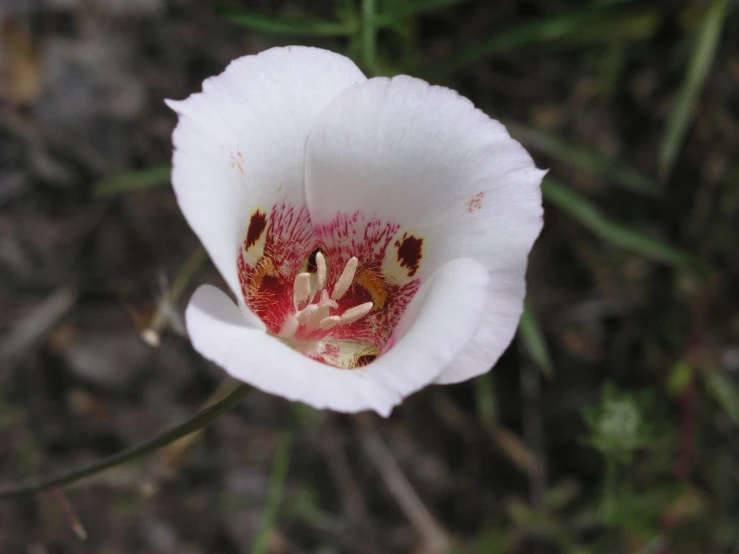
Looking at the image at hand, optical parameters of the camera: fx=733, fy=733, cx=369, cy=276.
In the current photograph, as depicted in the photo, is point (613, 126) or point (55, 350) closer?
point (55, 350)

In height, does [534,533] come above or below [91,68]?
below

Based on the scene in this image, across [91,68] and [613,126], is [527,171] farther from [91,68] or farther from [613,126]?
[91,68]

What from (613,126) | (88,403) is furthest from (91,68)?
(613,126)

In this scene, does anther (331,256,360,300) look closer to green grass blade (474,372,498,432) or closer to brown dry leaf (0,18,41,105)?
green grass blade (474,372,498,432)

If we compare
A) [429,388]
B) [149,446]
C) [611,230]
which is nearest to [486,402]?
[429,388]

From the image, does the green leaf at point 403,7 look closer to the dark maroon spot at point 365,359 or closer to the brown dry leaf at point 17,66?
the dark maroon spot at point 365,359

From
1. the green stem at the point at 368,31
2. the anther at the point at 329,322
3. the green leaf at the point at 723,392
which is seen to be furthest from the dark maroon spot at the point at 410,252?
the green leaf at the point at 723,392

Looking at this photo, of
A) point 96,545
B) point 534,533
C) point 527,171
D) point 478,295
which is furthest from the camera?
point 534,533
